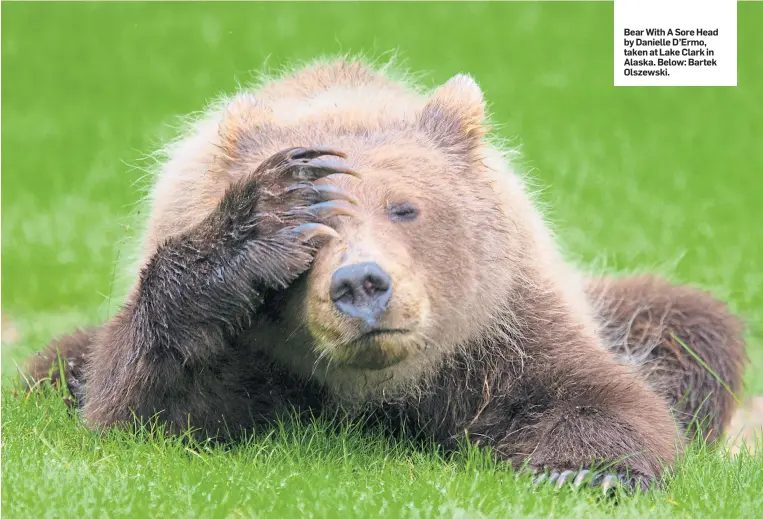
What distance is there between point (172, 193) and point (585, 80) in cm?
888

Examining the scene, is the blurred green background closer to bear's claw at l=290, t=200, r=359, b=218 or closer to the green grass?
the green grass

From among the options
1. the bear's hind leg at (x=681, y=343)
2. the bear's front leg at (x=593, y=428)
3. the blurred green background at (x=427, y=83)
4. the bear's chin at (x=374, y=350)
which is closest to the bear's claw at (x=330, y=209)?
the bear's chin at (x=374, y=350)

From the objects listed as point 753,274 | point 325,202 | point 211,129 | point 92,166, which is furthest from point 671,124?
point 325,202

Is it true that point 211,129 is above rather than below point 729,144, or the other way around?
above

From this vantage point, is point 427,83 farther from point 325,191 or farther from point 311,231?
point 311,231

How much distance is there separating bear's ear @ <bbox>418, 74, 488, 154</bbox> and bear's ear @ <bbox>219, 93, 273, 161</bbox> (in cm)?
78

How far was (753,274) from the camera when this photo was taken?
432 inches

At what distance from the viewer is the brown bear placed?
16.5 feet

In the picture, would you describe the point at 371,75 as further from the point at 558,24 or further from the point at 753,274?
the point at 558,24

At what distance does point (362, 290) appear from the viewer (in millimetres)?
4672

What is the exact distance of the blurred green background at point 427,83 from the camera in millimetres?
11594

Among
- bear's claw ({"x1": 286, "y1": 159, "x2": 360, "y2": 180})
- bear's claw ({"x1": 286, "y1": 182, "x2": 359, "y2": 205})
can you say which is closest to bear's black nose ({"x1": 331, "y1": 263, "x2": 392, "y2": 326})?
bear's claw ({"x1": 286, "y1": 182, "x2": 359, "y2": 205})

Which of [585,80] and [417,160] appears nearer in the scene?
[417,160]

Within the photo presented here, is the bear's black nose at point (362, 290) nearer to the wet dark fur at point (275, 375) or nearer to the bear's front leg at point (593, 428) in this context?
the wet dark fur at point (275, 375)
